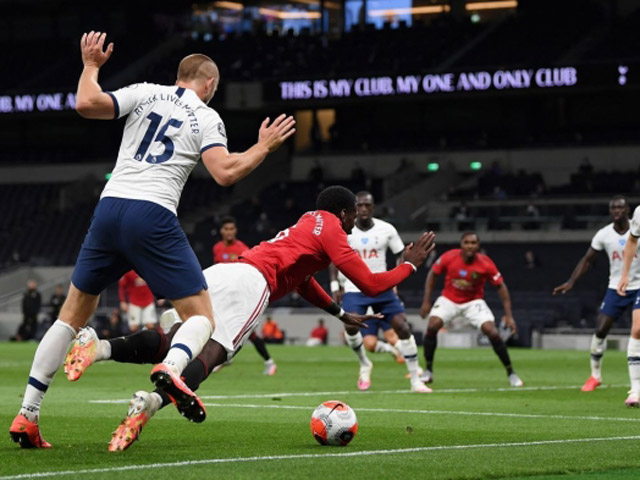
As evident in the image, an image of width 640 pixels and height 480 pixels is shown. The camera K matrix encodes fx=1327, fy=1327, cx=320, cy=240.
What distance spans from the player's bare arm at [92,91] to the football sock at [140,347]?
155cm

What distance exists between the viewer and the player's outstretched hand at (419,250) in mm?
9516

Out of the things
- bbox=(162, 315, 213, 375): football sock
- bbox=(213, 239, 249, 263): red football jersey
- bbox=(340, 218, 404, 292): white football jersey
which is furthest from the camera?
bbox=(213, 239, 249, 263): red football jersey

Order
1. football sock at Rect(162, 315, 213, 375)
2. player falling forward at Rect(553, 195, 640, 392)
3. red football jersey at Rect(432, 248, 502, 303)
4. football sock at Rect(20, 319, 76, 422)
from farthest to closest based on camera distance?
red football jersey at Rect(432, 248, 502, 303), player falling forward at Rect(553, 195, 640, 392), football sock at Rect(20, 319, 76, 422), football sock at Rect(162, 315, 213, 375)

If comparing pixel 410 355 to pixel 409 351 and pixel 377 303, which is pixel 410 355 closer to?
pixel 409 351

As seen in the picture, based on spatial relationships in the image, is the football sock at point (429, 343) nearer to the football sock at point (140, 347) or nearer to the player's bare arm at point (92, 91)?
the football sock at point (140, 347)

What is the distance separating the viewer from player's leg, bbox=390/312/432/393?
660 inches

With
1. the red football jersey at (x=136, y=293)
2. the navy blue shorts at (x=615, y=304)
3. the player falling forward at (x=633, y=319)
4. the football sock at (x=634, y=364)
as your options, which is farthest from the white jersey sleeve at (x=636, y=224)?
the red football jersey at (x=136, y=293)

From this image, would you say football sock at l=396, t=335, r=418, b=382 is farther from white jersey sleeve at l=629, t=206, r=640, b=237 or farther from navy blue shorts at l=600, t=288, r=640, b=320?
white jersey sleeve at l=629, t=206, r=640, b=237

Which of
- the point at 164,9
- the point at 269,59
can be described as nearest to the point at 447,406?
the point at 269,59

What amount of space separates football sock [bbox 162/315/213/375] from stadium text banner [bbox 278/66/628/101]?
113ft

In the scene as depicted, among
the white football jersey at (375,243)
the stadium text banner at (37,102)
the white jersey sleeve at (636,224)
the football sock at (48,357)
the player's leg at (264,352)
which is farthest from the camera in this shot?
the stadium text banner at (37,102)

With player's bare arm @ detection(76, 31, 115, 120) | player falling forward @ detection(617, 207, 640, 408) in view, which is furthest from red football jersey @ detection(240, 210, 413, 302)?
player falling forward @ detection(617, 207, 640, 408)

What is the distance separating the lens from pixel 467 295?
754 inches

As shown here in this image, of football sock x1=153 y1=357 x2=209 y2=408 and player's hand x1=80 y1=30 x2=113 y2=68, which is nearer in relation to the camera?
football sock x1=153 y1=357 x2=209 y2=408
